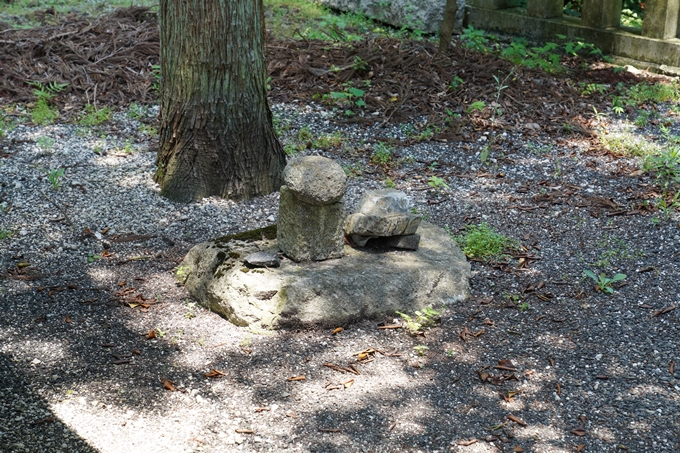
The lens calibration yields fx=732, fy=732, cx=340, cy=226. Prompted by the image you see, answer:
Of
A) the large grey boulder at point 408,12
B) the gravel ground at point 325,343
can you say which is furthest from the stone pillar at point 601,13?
the gravel ground at point 325,343

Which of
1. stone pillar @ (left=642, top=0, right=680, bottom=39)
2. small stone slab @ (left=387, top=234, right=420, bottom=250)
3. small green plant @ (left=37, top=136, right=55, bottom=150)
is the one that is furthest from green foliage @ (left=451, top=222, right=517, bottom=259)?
stone pillar @ (left=642, top=0, right=680, bottom=39)

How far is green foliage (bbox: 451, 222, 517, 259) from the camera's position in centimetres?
524

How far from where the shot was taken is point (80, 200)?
574 centimetres

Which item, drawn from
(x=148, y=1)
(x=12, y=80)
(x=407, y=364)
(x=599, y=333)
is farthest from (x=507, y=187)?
(x=148, y=1)

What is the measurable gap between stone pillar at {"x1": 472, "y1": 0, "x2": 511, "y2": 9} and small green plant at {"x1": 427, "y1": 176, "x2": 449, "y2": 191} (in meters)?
5.44

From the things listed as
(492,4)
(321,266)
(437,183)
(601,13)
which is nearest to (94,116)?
(437,183)

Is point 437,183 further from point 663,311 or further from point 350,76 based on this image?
point 350,76

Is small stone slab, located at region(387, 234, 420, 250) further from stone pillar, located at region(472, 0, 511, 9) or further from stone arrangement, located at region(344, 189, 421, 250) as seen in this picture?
stone pillar, located at region(472, 0, 511, 9)

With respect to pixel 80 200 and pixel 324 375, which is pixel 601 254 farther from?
pixel 80 200

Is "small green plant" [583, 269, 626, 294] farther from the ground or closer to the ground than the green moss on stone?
closer to the ground

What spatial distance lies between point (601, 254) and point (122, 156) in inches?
162

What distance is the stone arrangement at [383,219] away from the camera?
4629mm

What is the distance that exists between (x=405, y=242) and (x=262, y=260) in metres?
0.98

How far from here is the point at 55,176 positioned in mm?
5902
